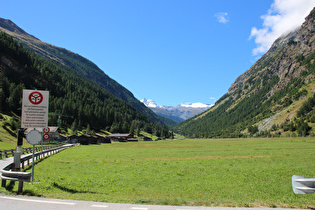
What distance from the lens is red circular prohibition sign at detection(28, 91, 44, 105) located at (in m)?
16.0

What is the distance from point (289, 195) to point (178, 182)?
28.1ft

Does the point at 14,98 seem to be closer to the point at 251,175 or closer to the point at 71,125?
the point at 71,125

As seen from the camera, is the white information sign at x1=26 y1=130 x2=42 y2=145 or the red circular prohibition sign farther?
the red circular prohibition sign

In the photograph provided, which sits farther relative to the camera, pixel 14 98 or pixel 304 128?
pixel 304 128

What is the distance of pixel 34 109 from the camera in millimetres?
16094

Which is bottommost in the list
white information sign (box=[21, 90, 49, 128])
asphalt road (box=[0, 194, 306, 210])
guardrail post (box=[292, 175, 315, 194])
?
→ asphalt road (box=[0, 194, 306, 210])

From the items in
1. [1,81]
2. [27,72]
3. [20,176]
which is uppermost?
[27,72]

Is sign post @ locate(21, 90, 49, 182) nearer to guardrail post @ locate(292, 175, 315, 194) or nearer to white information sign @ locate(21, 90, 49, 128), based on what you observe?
white information sign @ locate(21, 90, 49, 128)

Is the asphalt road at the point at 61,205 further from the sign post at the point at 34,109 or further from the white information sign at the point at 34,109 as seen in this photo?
the white information sign at the point at 34,109

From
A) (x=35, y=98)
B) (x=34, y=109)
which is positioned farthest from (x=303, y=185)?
(x=35, y=98)

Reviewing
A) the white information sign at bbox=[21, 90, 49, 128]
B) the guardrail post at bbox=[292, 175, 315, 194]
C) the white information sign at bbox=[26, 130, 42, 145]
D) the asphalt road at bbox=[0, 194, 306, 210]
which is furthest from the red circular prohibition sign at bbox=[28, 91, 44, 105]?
the guardrail post at bbox=[292, 175, 315, 194]

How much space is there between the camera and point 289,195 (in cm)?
1451

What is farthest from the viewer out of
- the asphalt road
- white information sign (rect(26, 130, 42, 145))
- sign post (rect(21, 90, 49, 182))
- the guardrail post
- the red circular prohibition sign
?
the red circular prohibition sign

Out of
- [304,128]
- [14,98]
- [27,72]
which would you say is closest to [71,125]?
[14,98]
